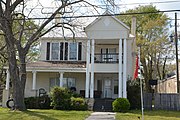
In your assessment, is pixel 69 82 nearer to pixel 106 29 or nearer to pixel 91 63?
pixel 91 63

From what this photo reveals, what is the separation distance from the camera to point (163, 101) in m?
25.6

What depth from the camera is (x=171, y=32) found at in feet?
133

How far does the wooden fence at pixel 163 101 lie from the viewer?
1000 inches

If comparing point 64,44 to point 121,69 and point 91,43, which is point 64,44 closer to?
point 91,43

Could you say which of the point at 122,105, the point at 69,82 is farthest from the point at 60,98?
the point at 69,82

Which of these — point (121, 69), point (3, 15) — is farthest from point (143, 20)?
point (3, 15)

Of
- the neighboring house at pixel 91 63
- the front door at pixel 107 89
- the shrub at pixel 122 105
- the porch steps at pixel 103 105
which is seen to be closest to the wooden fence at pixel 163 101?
the neighboring house at pixel 91 63

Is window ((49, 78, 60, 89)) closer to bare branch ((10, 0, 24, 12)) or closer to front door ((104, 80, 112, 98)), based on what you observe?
front door ((104, 80, 112, 98))

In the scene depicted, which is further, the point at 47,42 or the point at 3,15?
the point at 47,42

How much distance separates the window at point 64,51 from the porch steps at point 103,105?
18.3 feet

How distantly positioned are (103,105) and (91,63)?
375 cm

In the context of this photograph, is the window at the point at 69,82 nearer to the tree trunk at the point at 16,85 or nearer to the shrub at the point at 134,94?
the shrub at the point at 134,94

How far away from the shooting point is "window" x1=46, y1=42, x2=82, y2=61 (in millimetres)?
28750

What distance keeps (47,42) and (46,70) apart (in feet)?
13.0
